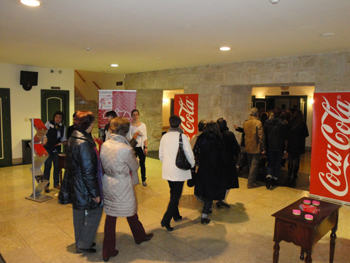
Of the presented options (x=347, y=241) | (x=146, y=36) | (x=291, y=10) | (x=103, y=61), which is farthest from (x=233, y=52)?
(x=347, y=241)

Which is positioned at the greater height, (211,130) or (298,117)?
(298,117)

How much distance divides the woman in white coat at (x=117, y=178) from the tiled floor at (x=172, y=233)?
44cm

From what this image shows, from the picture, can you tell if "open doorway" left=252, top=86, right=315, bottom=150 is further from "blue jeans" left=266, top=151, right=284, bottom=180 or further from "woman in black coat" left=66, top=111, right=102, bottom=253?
"woman in black coat" left=66, top=111, right=102, bottom=253

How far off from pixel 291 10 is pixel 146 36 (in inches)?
83.5

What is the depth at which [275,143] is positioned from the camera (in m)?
5.55

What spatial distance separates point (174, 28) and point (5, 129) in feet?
19.9

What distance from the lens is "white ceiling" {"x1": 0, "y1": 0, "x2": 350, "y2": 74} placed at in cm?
302

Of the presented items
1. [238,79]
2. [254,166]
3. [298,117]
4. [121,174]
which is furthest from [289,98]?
[121,174]

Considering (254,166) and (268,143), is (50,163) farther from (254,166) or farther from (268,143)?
(268,143)

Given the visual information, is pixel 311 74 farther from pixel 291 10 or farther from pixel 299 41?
pixel 291 10

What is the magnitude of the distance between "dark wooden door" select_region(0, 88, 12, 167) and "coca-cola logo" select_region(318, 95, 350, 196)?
7587 millimetres

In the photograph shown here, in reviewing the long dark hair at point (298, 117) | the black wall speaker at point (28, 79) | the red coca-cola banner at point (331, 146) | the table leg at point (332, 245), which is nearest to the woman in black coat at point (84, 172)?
the table leg at point (332, 245)

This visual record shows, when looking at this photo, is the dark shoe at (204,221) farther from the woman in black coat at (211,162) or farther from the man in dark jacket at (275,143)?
the man in dark jacket at (275,143)

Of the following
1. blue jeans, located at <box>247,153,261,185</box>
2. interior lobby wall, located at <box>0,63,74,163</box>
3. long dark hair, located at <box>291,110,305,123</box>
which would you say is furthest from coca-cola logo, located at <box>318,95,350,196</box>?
interior lobby wall, located at <box>0,63,74,163</box>
